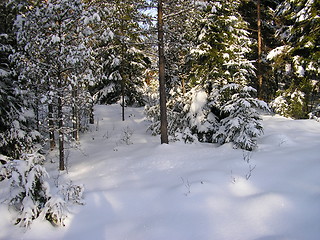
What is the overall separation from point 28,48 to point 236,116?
776 cm

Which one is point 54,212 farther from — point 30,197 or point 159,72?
point 159,72

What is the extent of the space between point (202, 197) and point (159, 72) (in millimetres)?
6337

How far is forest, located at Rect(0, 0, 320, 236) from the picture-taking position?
23.3ft

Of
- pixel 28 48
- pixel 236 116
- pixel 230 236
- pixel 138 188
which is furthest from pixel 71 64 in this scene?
pixel 230 236

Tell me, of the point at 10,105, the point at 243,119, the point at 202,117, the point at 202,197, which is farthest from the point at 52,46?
the point at 243,119

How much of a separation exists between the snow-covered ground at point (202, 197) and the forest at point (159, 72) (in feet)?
1.92

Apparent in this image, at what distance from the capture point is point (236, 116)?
8.71m

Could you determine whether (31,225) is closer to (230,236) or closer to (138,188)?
(138,188)

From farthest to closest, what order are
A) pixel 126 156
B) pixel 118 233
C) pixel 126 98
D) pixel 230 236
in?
pixel 126 98
pixel 126 156
pixel 118 233
pixel 230 236

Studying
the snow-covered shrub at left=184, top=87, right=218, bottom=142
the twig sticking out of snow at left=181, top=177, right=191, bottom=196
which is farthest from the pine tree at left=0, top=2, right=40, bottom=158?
the snow-covered shrub at left=184, top=87, right=218, bottom=142

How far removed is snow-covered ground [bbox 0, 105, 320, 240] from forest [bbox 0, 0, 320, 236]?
585 mm

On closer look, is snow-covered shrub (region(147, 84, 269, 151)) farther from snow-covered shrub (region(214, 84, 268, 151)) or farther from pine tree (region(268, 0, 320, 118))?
pine tree (region(268, 0, 320, 118))

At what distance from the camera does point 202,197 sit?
17.1 feet

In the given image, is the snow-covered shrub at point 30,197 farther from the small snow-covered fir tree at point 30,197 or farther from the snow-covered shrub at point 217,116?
the snow-covered shrub at point 217,116
